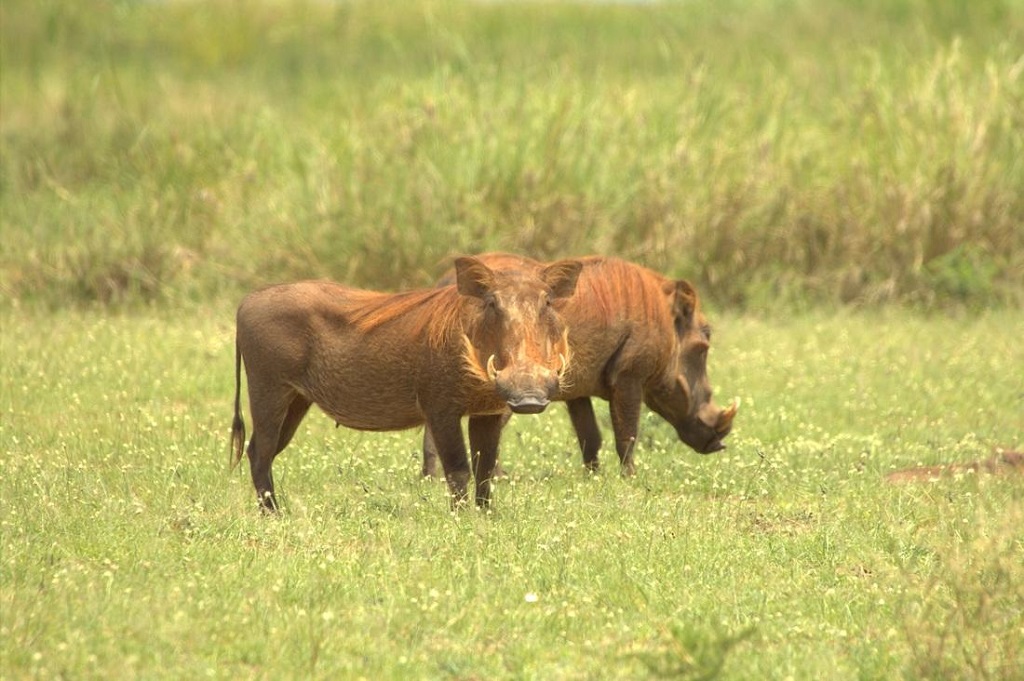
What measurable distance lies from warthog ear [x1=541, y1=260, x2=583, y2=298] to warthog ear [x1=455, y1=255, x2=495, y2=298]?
24 cm

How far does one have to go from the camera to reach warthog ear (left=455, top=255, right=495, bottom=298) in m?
6.23

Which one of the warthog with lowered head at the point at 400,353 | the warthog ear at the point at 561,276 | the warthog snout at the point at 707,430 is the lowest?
the warthog snout at the point at 707,430

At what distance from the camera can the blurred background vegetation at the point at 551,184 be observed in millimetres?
11969

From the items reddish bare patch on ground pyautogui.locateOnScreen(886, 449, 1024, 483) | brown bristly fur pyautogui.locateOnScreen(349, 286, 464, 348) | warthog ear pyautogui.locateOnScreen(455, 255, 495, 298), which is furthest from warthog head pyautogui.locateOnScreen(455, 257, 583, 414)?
reddish bare patch on ground pyautogui.locateOnScreen(886, 449, 1024, 483)

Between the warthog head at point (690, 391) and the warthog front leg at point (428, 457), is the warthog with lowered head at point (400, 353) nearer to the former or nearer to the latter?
the warthog front leg at point (428, 457)

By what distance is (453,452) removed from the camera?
650 cm

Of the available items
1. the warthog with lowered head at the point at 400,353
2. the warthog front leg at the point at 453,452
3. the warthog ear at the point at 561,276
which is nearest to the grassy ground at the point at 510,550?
the warthog front leg at the point at 453,452

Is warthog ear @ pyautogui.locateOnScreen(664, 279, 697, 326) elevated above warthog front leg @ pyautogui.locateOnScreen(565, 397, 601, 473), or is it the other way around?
warthog ear @ pyautogui.locateOnScreen(664, 279, 697, 326)

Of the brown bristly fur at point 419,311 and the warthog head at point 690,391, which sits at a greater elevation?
the brown bristly fur at point 419,311

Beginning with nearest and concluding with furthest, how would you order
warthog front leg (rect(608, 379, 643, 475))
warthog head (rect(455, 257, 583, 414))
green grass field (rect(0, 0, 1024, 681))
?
green grass field (rect(0, 0, 1024, 681)) → warthog head (rect(455, 257, 583, 414)) → warthog front leg (rect(608, 379, 643, 475))

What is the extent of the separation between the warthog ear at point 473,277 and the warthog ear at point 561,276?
24 centimetres

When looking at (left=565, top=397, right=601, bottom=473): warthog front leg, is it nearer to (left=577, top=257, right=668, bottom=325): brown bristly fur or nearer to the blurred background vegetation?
→ (left=577, top=257, right=668, bottom=325): brown bristly fur

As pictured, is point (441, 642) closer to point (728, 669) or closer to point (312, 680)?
point (312, 680)

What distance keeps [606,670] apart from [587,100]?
862cm
